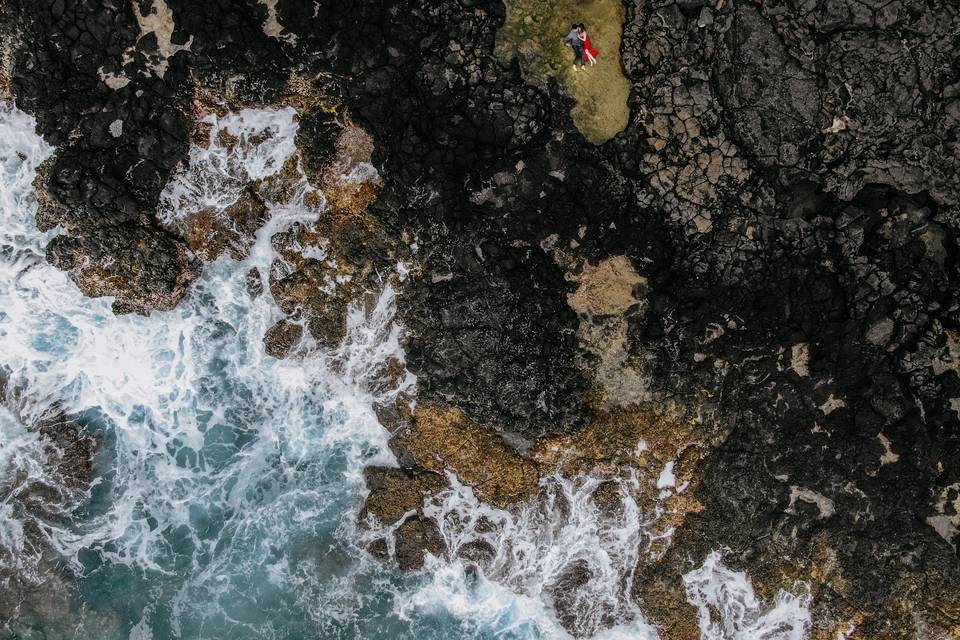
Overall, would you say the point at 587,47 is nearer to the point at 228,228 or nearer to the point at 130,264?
the point at 228,228

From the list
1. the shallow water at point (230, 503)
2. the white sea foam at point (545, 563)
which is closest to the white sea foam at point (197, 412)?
the shallow water at point (230, 503)

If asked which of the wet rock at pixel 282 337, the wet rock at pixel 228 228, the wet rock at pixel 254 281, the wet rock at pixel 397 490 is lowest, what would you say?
the wet rock at pixel 397 490

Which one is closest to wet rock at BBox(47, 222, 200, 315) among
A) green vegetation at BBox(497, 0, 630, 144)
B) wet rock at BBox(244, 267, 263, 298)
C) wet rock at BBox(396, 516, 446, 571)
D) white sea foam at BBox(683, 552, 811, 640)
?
wet rock at BBox(244, 267, 263, 298)

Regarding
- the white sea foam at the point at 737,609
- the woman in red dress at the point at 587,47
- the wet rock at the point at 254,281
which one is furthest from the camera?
the wet rock at the point at 254,281

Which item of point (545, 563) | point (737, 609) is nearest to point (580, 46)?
point (545, 563)

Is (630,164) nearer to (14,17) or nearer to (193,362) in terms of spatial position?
(193,362)

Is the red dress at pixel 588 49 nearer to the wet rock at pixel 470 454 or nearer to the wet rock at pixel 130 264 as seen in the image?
the wet rock at pixel 470 454
